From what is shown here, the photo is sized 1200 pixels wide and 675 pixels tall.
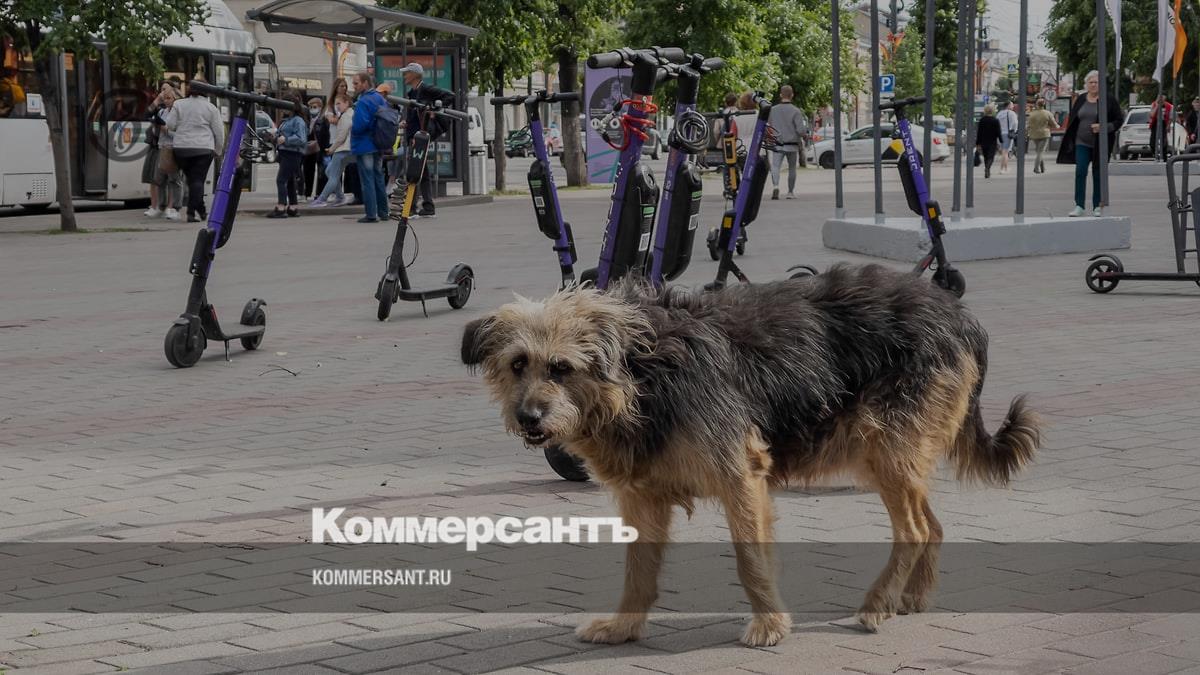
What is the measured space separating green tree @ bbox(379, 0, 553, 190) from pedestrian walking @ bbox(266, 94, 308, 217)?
5948 millimetres

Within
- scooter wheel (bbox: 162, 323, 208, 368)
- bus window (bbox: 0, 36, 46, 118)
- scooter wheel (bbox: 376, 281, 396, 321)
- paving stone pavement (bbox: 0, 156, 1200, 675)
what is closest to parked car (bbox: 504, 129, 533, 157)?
bus window (bbox: 0, 36, 46, 118)

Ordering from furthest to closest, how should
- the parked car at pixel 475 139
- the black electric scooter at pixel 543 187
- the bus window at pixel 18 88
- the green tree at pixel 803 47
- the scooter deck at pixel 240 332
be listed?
the green tree at pixel 803 47 < the parked car at pixel 475 139 < the bus window at pixel 18 88 < the scooter deck at pixel 240 332 < the black electric scooter at pixel 543 187

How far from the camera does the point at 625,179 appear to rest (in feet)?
24.0

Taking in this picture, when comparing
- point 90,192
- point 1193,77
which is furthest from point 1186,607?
point 1193,77

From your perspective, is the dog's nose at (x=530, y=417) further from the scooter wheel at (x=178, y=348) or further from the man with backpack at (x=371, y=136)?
the man with backpack at (x=371, y=136)

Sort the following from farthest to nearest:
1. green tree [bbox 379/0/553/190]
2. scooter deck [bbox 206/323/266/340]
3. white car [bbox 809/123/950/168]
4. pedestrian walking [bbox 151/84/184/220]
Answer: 1. white car [bbox 809/123/950/168]
2. green tree [bbox 379/0/553/190]
3. pedestrian walking [bbox 151/84/184/220]
4. scooter deck [bbox 206/323/266/340]

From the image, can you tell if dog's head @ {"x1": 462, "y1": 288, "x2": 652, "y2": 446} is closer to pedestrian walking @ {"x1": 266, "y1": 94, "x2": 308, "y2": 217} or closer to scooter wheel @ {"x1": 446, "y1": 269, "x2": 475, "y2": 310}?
scooter wheel @ {"x1": 446, "y1": 269, "x2": 475, "y2": 310}

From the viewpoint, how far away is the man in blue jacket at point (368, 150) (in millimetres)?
22719

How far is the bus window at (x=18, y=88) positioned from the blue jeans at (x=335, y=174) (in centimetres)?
453

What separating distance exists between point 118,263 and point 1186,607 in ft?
50.0

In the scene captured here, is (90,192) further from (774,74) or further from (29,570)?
(774,74)

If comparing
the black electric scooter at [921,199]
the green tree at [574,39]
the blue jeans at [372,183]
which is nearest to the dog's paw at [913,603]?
the black electric scooter at [921,199]

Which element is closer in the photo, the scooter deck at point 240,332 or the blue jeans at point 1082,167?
the scooter deck at point 240,332

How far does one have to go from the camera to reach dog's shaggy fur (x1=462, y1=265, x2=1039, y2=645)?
4070 mm
